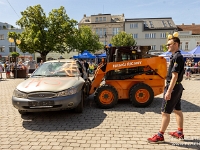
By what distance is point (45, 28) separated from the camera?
95.4ft

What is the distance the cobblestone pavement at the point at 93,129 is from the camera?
351 cm

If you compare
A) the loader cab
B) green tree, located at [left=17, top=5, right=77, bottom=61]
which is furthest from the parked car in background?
green tree, located at [left=17, top=5, right=77, bottom=61]

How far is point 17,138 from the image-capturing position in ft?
12.7

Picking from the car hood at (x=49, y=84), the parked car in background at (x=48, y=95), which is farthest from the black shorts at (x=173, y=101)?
the car hood at (x=49, y=84)

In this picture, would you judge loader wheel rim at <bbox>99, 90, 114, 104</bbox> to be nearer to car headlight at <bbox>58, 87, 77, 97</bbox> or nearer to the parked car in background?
the parked car in background

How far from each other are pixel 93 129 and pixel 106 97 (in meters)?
1.80

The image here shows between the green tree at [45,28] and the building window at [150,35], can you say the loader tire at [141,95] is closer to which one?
the green tree at [45,28]

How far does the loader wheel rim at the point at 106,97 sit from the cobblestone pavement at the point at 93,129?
Result: 303mm

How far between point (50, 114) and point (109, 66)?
7.92 ft

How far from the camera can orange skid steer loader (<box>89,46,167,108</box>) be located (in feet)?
19.6

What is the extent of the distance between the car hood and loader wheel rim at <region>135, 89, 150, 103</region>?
1981 mm

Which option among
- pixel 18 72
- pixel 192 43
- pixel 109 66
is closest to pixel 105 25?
pixel 192 43

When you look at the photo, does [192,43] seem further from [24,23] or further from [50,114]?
[50,114]

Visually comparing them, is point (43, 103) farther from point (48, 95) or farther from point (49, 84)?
point (49, 84)
